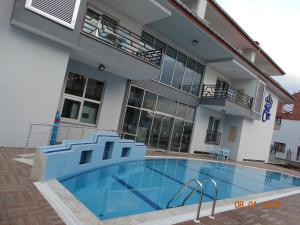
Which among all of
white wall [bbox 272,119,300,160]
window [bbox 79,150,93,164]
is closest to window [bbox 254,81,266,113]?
window [bbox 79,150,93,164]

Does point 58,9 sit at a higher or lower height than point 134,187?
higher

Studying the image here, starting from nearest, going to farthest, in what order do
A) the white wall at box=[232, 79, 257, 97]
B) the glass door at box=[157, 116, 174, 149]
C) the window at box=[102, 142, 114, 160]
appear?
1. the window at box=[102, 142, 114, 160]
2. the glass door at box=[157, 116, 174, 149]
3. the white wall at box=[232, 79, 257, 97]

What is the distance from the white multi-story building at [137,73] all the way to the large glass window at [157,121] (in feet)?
0.20

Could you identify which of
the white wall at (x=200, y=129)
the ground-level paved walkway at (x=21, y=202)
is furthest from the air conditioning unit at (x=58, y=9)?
the white wall at (x=200, y=129)

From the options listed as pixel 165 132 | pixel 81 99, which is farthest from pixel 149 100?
pixel 81 99

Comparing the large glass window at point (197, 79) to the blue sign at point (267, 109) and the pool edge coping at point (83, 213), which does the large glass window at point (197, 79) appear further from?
the pool edge coping at point (83, 213)

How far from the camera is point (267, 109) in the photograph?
22.0 meters

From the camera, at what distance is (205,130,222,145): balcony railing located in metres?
18.0

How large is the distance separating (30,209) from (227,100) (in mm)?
13895

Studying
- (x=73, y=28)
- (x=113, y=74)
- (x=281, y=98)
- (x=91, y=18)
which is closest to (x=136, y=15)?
(x=91, y=18)

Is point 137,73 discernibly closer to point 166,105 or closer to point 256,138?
point 166,105

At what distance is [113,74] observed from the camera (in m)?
11.5

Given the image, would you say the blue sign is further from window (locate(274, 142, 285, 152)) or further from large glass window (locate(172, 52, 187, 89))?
window (locate(274, 142, 285, 152))

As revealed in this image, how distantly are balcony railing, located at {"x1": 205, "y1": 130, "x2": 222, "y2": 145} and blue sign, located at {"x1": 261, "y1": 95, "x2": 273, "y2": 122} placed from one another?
18.0 feet
